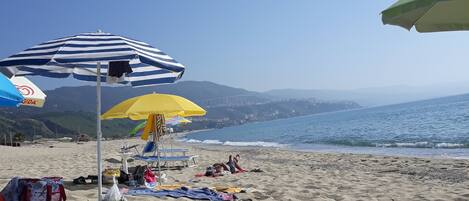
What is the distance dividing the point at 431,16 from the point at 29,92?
6.29 m

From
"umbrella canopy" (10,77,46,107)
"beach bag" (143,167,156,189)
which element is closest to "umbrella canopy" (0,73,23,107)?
"umbrella canopy" (10,77,46,107)

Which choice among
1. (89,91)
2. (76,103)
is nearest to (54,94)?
(89,91)

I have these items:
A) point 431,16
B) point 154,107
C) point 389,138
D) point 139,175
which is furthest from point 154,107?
point 389,138

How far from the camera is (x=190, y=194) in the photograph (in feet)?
21.3

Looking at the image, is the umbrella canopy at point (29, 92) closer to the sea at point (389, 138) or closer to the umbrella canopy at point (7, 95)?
the umbrella canopy at point (7, 95)

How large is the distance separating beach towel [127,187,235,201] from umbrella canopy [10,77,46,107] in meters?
2.10

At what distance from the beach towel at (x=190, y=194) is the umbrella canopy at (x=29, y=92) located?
6.88 feet

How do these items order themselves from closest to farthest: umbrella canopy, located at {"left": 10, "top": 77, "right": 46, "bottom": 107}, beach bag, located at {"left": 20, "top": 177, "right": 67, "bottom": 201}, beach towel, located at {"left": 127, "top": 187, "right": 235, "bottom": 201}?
1. beach bag, located at {"left": 20, "top": 177, "right": 67, "bottom": 201}
2. beach towel, located at {"left": 127, "top": 187, "right": 235, "bottom": 201}
3. umbrella canopy, located at {"left": 10, "top": 77, "right": 46, "bottom": 107}

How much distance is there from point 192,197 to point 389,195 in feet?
10.4

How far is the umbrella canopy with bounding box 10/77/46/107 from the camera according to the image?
7071mm

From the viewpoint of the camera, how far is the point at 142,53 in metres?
4.21

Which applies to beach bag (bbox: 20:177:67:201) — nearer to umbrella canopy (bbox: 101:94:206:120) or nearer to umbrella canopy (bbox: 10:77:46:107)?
umbrella canopy (bbox: 101:94:206:120)

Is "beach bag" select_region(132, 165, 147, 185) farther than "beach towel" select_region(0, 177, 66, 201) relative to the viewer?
Yes

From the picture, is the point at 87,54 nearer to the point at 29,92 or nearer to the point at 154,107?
the point at 154,107
